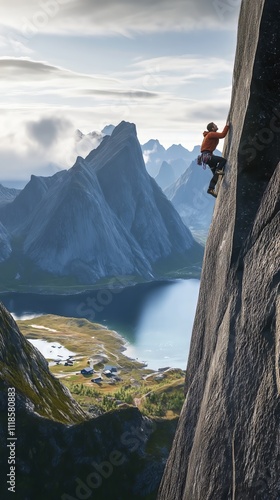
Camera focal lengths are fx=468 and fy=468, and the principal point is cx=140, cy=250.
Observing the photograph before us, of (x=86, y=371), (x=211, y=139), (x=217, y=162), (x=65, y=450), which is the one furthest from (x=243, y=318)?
(x=86, y=371)

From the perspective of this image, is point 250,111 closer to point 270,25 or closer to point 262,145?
point 262,145

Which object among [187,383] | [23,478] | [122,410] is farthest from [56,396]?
[187,383]

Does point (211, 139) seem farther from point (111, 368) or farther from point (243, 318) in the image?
point (111, 368)

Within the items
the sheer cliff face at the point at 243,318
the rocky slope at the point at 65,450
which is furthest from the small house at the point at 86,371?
the sheer cliff face at the point at 243,318

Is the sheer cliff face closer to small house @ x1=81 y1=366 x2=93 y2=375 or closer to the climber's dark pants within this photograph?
the climber's dark pants

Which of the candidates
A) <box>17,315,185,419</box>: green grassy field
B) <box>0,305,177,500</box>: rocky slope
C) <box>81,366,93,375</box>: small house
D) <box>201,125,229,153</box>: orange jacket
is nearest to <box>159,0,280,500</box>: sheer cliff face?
<box>201,125,229,153</box>: orange jacket

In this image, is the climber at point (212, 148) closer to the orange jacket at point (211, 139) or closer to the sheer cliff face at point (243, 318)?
the orange jacket at point (211, 139)
